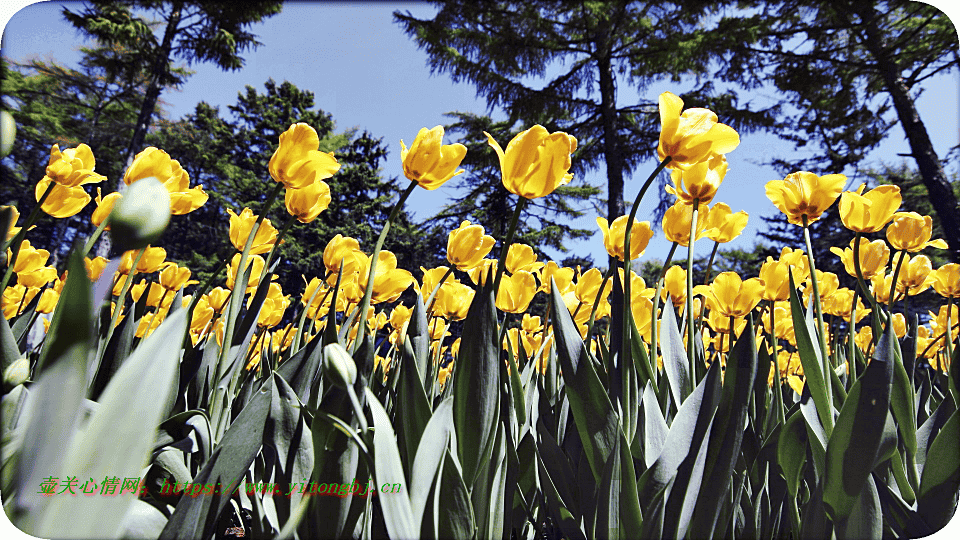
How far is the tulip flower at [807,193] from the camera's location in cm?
67

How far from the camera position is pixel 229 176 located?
36.3 feet

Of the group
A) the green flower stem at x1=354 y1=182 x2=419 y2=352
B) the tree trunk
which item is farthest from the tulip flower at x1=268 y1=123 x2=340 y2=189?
the tree trunk

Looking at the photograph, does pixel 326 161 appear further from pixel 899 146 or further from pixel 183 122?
pixel 183 122

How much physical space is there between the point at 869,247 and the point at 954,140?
29cm

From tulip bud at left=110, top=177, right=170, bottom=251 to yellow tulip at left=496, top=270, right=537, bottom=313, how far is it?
610 mm

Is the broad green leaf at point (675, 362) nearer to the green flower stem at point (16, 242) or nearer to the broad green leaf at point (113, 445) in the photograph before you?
the broad green leaf at point (113, 445)

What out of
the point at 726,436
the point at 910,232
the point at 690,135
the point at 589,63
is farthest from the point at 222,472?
the point at 589,63

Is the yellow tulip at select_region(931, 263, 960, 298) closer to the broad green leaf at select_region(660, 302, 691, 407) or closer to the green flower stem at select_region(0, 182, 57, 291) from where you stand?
the broad green leaf at select_region(660, 302, 691, 407)

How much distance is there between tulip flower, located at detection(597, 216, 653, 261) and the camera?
0.79m

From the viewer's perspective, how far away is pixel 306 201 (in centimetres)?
71

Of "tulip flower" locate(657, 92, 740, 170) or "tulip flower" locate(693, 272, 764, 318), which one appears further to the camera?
"tulip flower" locate(693, 272, 764, 318)

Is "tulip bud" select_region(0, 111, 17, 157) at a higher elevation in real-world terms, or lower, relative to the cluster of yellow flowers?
lower

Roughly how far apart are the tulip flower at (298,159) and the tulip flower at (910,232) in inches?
37.7

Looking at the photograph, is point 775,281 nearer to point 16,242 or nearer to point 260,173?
point 16,242
